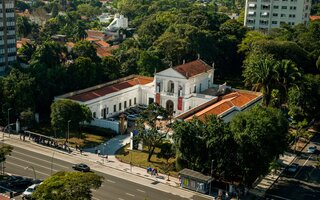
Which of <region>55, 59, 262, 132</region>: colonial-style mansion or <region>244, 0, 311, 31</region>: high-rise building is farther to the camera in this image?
<region>244, 0, 311, 31</region>: high-rise building

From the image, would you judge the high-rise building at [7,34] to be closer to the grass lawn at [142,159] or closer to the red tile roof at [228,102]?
the grass lawn at [142,159]

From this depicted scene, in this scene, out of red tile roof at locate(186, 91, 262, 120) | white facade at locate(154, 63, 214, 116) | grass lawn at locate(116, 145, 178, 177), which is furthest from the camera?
Answer: white facade at locate(154, 63, 214, 116)

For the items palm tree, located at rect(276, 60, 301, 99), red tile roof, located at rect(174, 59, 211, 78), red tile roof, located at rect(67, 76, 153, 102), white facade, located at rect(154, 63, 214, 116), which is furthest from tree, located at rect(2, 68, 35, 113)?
palm tree, located at rect(276, 60, 301, 99)

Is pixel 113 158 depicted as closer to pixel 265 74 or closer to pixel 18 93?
pixel 18 93

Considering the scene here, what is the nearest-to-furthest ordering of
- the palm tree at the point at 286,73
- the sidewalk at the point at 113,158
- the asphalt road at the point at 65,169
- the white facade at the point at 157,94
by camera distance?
the asphalt road at the point at 65,169 → the sidewalk at the point at 113,158 → the palm tree at the point at 286,73 → the white facade at the point at 157,94

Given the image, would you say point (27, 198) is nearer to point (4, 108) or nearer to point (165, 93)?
point (4, 108)

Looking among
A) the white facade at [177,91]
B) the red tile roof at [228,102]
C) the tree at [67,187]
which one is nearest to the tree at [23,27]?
the white facade at [177,91]

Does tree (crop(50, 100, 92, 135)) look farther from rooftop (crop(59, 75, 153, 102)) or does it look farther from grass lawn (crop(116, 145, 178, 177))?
rooftop (crop(59, 75, 153, 102))
